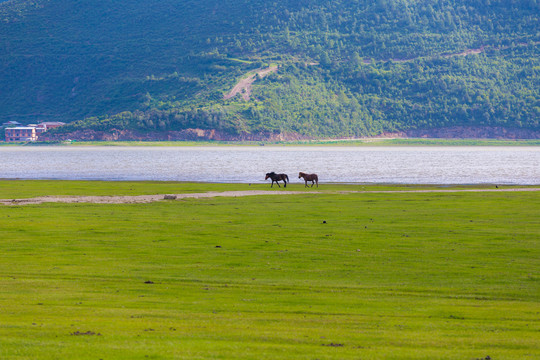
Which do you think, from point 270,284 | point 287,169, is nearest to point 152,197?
point 270,284

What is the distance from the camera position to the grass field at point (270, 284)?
1250 cm

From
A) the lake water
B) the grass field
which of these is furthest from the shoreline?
the lake water

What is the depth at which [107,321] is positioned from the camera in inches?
550

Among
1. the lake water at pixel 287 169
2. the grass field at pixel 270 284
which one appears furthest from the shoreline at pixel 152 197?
the lake water at pixel 287 169

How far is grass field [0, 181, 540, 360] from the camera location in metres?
12.5

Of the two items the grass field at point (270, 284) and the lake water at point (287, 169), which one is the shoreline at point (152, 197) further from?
the lake water at point (287, 169)

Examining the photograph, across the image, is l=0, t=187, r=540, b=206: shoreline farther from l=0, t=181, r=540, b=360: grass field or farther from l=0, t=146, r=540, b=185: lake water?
l=0, t=146, r=540, b=185: lake water

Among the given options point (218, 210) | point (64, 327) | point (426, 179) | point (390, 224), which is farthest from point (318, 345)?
point (426, 179)

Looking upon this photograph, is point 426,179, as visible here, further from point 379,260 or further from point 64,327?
point 64,327

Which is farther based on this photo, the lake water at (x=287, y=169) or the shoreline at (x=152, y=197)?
the lake water at (x=287, y=169)

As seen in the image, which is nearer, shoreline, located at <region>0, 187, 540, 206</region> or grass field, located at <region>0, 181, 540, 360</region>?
grass field, located at <region>0, 181, 540, 360</region>

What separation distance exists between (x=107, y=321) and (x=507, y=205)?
29349 millimetres

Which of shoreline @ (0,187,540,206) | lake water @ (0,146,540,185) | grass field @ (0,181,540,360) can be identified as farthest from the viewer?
lake water @ (0,146,540,185)

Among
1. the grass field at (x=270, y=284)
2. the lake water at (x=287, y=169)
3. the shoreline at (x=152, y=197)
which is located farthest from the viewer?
the lake water at (x=287, y=169)
